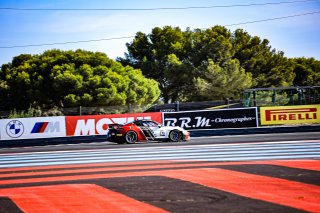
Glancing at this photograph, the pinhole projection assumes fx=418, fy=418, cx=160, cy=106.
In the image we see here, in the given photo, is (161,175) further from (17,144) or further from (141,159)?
(17,144)

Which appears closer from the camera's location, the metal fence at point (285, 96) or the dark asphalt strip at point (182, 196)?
the dark asphalt strip at point (182, 196)

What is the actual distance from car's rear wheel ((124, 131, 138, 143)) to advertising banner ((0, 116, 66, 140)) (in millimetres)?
5814

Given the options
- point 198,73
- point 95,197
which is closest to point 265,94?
point 95,197

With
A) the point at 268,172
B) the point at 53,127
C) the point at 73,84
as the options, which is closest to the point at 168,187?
the point at 268,172

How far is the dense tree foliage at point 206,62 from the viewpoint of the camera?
50.9 m

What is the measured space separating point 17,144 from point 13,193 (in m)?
15.8

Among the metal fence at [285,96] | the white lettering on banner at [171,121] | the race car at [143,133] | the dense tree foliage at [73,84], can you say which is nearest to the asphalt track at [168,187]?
the race car at [143,133]

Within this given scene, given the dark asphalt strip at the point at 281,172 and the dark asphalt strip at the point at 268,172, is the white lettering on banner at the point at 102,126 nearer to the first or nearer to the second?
the dark asphalt strip at the point at 268,172

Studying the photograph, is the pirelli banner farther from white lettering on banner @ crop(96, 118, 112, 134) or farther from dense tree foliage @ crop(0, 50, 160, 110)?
dense tree foliage @ crop(0, 50, 160, 110)

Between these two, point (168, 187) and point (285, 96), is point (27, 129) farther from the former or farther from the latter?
point (168, 187)

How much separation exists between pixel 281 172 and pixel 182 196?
3135mm

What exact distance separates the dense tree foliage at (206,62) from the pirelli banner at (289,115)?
24670 mm

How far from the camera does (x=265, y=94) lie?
89.0 ft

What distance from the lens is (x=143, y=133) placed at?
18875 millimetres
